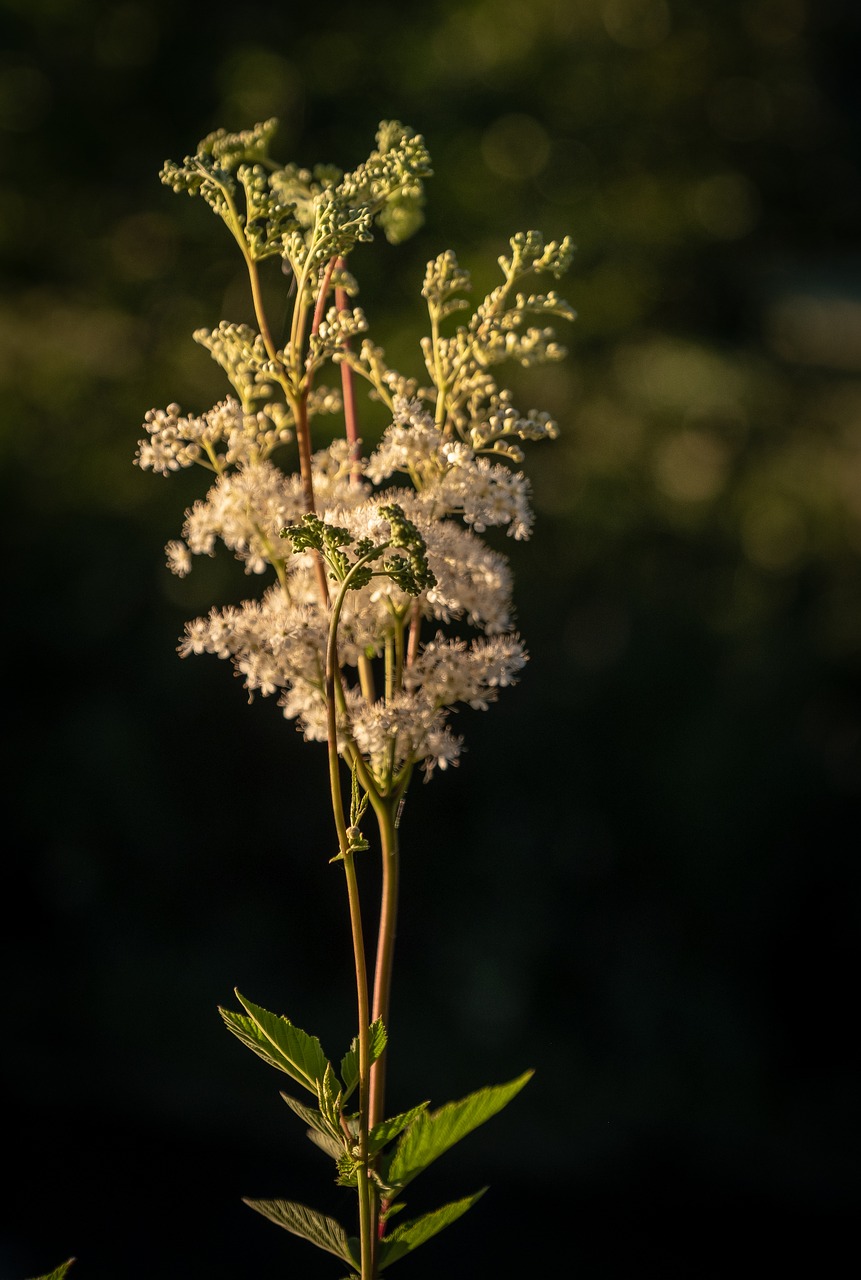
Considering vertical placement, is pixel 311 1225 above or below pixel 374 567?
below

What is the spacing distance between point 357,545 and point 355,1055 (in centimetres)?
25

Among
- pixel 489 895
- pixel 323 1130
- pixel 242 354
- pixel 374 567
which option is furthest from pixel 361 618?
pixel 489 895

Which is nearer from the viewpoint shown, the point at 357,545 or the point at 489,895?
the point at 357,545

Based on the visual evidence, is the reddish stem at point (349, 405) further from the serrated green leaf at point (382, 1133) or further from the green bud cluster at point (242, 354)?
the serrated green leaf at point (382, 1133)

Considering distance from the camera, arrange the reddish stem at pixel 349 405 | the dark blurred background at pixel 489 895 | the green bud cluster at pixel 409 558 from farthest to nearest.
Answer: the dark blurred background at pixel 489 895 < the reddish stem at pixel 349 405 < the green bud cluster at pixel 409 558

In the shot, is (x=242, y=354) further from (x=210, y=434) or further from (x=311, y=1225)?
(x=311, y=1225)

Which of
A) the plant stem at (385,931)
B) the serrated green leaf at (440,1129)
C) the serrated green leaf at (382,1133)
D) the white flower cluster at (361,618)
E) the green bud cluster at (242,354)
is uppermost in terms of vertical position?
the green bud cluster at (242,354)

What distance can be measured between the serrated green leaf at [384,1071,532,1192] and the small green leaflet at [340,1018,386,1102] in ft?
0.16

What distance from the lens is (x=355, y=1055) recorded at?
1.92 feet

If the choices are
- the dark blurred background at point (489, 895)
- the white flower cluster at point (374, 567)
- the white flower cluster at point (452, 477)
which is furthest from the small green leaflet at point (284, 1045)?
the dark blurred background at point (489, 895)

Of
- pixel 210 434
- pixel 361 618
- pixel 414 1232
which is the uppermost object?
pixel 210 434

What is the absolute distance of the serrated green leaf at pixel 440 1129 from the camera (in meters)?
0.62

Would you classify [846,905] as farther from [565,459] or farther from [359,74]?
[359,74]

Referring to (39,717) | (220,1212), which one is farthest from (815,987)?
(39,717)
